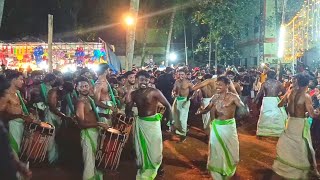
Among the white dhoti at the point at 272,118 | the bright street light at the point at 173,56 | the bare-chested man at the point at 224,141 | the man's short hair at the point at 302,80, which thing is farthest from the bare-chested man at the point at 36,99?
the bright street light at the point at 173,56

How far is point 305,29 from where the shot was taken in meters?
14.0

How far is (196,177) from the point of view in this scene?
7.80 metres

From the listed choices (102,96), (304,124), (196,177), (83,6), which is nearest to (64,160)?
(102,96)

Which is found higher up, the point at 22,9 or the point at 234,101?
the point at 22,9

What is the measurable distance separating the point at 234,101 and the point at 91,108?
97.2 inches

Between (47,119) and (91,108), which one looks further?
(47,119)

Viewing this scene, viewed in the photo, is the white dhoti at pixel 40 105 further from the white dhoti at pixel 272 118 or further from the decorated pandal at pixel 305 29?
the decorated pandal at pixel 305 29

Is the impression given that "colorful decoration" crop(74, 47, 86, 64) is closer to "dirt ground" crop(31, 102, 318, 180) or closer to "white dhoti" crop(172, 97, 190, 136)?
"dirt ground" crop(31, 102, 318, 180)

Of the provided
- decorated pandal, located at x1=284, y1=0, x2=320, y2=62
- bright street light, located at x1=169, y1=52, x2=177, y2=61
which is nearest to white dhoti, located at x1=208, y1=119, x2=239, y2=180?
decorated pandal, located at x1=284, y1=0, x2=320, y2=62

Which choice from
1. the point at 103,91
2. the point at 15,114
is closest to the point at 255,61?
the point at 103,91

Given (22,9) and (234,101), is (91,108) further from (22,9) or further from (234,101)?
(22,9)

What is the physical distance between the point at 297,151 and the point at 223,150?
1308 millimetres

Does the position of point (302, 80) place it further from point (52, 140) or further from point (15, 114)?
point (52, 140)

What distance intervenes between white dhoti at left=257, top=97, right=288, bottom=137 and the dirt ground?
288 millimetres
